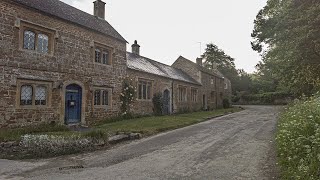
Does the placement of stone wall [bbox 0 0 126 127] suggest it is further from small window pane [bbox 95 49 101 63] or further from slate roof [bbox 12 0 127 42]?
small window pane [bbox 95 49 101 63]

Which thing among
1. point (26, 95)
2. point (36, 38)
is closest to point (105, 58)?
point (36, 38)

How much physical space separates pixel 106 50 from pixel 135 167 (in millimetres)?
14563

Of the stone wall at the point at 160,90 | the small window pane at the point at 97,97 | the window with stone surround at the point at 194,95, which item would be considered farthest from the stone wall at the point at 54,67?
the window with stone surround at the point at 194,95

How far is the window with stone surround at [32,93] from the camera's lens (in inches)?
583

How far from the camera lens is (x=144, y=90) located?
2577 centimetres

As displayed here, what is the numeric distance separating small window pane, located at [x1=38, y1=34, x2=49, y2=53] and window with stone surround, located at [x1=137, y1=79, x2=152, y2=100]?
10.0 m

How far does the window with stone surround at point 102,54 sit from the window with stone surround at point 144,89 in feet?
15.1

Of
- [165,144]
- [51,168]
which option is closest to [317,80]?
[165,144]

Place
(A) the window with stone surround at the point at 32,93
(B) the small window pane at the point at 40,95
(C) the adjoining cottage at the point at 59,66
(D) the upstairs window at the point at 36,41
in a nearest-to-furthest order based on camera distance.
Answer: (C) the adjoining cottage at the point at 59,66 < (A) the window with stone surround at the point at 32,93 < (D) the upstairs window at the point at 36,41 < (B) the small window pane at the point at 40,95

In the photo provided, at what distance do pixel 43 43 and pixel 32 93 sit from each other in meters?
2.97

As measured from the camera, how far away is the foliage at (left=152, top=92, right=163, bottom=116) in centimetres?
2669

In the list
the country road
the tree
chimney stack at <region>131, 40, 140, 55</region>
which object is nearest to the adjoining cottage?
the country road

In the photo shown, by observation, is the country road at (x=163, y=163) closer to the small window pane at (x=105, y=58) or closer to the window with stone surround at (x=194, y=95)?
the small window pane at (x=105, y=58)

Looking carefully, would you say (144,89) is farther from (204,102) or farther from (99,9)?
(204,102)
